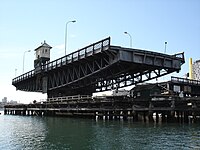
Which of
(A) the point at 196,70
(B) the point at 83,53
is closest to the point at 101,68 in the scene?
(B) the point at 83,53

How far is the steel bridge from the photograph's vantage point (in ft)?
149

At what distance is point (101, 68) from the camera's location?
48.4 m

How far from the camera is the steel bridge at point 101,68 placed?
45.5 meters

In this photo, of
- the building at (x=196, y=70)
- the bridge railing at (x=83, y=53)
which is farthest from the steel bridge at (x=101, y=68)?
the building at (x=196, y=70)

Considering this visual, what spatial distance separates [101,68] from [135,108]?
10.7 metres

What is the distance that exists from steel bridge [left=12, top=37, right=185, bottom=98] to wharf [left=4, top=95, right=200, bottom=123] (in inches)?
214

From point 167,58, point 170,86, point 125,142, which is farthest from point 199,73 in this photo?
point 125,142

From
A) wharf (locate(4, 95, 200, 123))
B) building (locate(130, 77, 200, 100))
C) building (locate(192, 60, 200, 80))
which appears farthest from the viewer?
building (locate(192, 60, 200, 80))

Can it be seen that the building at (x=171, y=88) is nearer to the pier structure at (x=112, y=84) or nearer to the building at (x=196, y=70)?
the pier structure at (x=112, y=84)

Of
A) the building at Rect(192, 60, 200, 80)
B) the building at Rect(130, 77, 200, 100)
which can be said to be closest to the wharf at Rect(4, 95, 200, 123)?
the building at Rect(130, 77, 200, 100)

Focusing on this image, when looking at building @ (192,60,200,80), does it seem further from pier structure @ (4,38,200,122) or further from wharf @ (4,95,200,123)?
wharf @ (4,95,200,123)

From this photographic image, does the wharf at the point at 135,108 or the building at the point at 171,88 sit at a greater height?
the building at the point at 171,88

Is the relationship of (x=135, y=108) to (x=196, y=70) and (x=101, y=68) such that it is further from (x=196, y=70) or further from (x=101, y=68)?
(x=196, y=70)

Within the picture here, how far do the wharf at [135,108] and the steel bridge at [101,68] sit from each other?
17.9ft
